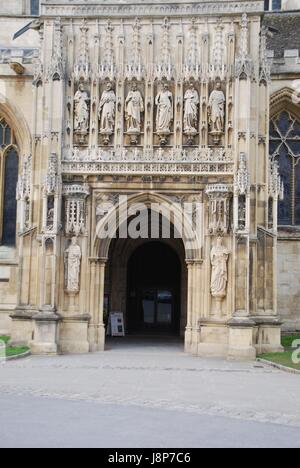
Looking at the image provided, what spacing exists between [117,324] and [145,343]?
10.8 ft

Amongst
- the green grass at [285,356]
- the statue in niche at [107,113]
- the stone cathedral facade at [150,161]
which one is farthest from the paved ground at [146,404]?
the statue in niche at [107,113]

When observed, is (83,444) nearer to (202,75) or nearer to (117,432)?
(117,432)

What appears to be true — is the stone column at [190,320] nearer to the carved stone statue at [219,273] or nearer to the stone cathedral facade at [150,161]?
the stone cathedral facade at [150,161]

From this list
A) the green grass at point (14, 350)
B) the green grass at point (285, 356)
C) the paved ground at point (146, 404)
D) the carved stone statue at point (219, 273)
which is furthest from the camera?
the carved stone statue at point (219, 273)

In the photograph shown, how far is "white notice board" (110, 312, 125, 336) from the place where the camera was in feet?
103

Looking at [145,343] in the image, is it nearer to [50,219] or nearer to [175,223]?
[175,223]

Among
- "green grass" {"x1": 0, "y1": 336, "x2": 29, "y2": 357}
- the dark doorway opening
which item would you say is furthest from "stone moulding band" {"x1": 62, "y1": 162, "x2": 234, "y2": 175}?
the dark doorway opening

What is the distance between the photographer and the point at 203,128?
83.7 feet

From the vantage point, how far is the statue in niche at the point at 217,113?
2528 cm

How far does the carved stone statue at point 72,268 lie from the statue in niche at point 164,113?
4.57 meters

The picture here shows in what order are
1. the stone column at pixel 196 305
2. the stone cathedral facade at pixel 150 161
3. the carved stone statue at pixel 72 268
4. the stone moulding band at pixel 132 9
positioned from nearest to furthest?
the stone cathedral facade at pixel 150 161 → the stone column at pixel 196 305 → the carved stone statue at pixel 72 268 → the stone moulding band at pixel 132 9
